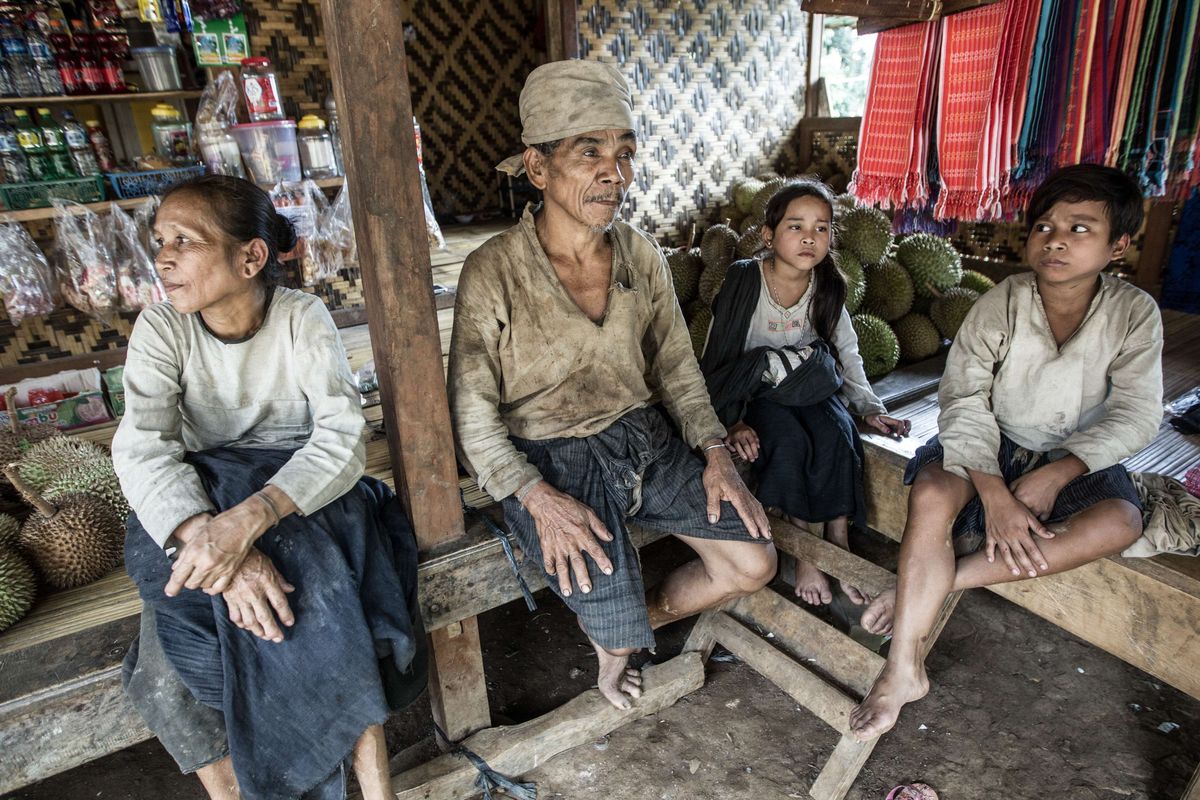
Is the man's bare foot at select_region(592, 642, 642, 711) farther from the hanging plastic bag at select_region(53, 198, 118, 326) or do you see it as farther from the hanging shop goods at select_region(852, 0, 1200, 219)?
the hanging plastic bag at select_region(53, 198, 118, 326)

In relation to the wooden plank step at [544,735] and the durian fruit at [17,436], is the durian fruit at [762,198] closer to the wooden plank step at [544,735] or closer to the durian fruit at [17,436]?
the wooden plank step at [544,735]

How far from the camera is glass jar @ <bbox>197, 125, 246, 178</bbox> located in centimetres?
364

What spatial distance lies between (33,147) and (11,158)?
0.35ft

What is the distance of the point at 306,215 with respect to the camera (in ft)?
12.6

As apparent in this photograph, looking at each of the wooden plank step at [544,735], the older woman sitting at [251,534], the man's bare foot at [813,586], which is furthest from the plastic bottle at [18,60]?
the man's bare foot at [813,586]

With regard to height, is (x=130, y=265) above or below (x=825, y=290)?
above

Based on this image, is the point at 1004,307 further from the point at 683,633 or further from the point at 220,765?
the point at 220,765

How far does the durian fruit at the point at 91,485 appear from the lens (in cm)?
220

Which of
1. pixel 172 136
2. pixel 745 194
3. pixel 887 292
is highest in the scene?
pixel 172 136

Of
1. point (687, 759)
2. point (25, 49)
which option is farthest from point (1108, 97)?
point (25, 49)

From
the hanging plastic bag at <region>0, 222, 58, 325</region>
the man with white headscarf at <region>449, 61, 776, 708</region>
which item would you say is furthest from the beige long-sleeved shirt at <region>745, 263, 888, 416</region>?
the hanging plastic bag at <region>0, 222, 58, 325</region>

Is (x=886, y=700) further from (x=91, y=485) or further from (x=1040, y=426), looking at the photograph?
(x=91, y=485)

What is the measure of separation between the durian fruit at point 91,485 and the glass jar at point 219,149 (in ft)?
6.35

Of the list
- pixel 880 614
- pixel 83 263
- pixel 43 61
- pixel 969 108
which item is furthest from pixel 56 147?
pixel 880 614
